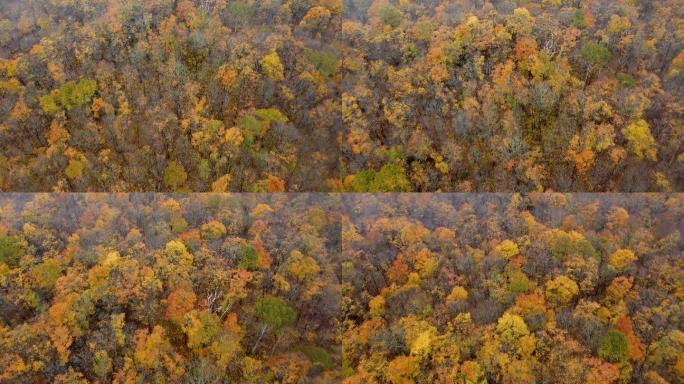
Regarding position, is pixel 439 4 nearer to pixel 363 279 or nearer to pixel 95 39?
pixel 363 279

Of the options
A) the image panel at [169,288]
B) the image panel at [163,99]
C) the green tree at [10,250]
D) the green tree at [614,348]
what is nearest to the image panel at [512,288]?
the green tree at [614,348]

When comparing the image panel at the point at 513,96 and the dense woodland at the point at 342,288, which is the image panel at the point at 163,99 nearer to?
the dense woodland at the point at 342,288

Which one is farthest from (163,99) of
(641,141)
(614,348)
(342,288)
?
(614,348)

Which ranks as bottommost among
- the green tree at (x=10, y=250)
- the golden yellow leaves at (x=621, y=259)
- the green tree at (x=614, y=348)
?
the green tree at (x=614, y=348)

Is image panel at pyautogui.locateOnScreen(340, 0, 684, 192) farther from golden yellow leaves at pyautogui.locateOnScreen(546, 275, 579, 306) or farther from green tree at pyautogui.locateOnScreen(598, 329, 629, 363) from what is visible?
green tree at pyautogui.locateOnScreen(598, 329, 629, 363)

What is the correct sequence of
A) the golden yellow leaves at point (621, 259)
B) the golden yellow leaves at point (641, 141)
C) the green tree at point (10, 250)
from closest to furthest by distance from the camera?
1. the golden yellow leaves at point (641, 141)
2. the green tree at point (10, 250)
3. the golden yellow leaves at point (621, 259)
